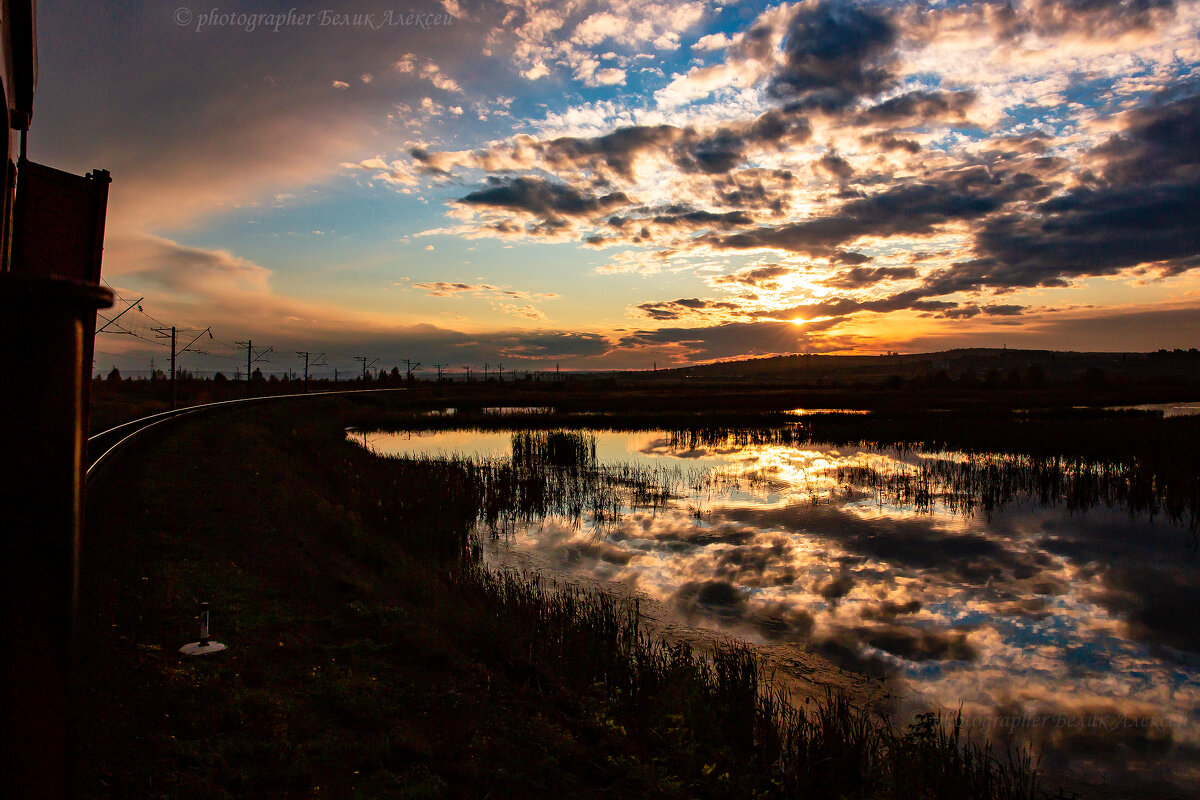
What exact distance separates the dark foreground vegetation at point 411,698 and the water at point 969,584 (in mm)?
1556

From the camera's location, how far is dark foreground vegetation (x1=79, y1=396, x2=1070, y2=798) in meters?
5.06

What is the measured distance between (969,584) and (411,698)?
11763 millimetres

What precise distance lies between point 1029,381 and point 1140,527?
110m

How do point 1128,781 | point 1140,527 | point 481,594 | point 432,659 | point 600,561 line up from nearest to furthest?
1. point 1128,781
2. point 432,659
3. point 481,594
4. point 600,561
5. point 1140,527

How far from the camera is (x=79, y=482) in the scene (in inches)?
69.5

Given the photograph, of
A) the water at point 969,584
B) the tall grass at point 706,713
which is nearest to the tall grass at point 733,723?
the tall grass at point 706,713

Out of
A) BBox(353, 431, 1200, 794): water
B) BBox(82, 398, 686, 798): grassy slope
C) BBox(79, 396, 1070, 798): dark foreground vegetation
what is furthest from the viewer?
BBox(353, 431, 1200, 794): water

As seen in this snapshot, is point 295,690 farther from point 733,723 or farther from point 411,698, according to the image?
point 733,723

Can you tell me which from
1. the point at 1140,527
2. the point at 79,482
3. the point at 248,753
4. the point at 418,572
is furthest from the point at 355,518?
the point at 1140,527

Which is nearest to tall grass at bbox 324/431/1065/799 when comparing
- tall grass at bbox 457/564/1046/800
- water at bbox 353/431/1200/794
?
tall grass at bbox 457/564/1046/800

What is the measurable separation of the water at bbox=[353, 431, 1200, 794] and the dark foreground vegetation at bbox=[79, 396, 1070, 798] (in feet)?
5.11

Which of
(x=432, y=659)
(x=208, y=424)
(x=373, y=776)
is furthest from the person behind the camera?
(x=208, y=424)

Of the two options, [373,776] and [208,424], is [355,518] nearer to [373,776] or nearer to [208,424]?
[373,776]

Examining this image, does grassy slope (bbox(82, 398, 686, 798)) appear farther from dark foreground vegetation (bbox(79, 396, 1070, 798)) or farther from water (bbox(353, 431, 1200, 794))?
water (bbox(353, 431, 1200, 794))
